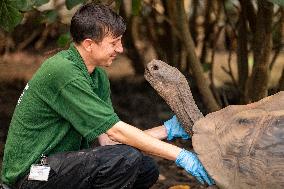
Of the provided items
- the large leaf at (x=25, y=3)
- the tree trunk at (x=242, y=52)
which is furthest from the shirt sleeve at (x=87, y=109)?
the tree trunk at (x=242, y=52)

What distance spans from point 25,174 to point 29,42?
13.8ft

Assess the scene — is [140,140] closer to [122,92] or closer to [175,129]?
[175,129]

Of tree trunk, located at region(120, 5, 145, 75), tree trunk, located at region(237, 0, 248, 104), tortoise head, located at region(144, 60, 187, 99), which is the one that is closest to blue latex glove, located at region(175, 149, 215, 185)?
tortoise head, located at region(144, 60, 187, 99)

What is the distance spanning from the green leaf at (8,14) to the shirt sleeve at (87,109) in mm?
708

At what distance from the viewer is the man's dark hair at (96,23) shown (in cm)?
302

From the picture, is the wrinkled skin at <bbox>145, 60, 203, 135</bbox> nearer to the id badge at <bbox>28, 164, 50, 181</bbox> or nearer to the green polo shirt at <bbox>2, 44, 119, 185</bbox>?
the green polo shirt at <bbox>2, 44, 119, 185</bbox>

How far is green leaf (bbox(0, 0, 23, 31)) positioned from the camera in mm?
3426

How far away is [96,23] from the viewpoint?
3.02m

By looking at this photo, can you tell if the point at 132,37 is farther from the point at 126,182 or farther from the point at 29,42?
the point at 126,182

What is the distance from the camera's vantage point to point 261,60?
462 centimetres

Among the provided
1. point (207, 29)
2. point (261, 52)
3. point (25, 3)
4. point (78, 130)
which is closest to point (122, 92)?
point (207, 29)

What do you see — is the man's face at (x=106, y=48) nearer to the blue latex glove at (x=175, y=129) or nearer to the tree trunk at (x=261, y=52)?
the blue latex glove at (x=175, y=129)

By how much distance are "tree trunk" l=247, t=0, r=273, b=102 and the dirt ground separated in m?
0.72

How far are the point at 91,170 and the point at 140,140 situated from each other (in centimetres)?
29
